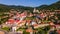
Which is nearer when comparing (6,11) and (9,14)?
(6,11)

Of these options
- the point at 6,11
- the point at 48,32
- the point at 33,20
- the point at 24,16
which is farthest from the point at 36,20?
the point at 48,32

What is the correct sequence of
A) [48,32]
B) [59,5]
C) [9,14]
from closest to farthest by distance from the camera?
[48,32] < [59,5] < [9,14]

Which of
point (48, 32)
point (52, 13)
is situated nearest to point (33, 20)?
point (52, 13)

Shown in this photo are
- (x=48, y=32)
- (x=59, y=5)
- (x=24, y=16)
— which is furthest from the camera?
(x=24, y=16)

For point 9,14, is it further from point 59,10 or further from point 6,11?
point 59,10

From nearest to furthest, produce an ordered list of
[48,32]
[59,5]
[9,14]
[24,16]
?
1. [48,32]
2. [59,5]
3. [24,16]
4. [9,14]

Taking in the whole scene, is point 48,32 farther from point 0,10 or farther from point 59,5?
point 0,10

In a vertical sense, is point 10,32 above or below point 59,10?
below

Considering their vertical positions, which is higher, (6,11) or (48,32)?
(6,11)

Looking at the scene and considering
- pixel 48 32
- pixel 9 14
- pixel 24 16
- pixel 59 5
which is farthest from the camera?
pixel 9 14
